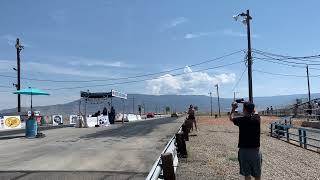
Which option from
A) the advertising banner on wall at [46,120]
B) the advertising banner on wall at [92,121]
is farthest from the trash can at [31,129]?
the advertising banner on wall at [46,120]

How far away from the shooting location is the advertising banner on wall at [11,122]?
153 ft

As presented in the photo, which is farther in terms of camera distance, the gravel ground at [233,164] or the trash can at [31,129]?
the trash can at [31,129]

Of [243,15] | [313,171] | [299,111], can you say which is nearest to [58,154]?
[313,171]

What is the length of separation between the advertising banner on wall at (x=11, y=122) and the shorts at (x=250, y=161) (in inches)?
1542

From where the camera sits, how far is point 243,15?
37750 mm

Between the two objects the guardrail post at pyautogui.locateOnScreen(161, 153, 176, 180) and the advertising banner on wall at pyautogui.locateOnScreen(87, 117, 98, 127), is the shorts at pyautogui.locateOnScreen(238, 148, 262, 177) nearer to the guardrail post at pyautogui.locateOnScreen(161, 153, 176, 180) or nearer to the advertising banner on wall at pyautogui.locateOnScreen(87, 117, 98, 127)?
the guardrail post at pyautogui.locateOnScreen(161, 153, 176, 180)

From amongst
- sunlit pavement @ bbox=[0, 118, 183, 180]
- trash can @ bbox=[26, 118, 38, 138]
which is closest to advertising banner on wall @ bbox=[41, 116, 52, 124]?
trash can @ bbox=[26, 118, 38, 138]

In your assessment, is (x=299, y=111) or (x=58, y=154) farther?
(x=299, y=111)

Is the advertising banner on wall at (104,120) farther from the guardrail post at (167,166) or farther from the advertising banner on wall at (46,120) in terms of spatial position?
the guardrail post at (167,166)

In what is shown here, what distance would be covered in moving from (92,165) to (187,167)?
2.72 metres

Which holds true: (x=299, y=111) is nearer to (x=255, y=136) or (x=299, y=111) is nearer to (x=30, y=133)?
(x=30, y=133)

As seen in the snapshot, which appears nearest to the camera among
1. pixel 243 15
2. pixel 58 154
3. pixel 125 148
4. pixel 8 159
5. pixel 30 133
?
pixel 8 159

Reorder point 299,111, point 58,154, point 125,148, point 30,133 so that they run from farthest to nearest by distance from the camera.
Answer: point 299,111, point 30,133, point 125,148, point 58,154

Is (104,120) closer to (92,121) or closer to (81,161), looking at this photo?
(92,121)
